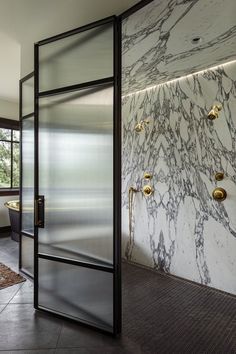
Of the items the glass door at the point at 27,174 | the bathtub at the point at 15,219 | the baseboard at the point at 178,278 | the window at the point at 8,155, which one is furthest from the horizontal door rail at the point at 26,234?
the window at the point at 8,155

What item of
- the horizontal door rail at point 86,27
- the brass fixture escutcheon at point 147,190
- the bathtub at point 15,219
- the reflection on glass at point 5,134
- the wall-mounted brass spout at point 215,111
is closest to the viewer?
the horizontal door rail at point 86,27

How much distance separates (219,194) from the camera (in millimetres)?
3244

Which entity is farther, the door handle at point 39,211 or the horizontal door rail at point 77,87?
the door handle at point 39,211

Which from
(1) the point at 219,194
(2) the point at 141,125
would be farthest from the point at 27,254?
(1) the point at 219,194

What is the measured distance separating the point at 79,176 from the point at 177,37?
5.78ft

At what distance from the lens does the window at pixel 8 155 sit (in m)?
6.64

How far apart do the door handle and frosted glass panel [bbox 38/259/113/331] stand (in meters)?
0.41

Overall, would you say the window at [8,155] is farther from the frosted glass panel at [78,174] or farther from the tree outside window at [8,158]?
the frosted glass panel at [78,174]

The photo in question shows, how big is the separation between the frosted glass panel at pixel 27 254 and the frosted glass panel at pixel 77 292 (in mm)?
932

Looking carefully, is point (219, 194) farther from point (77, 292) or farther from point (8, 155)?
point (8, 155)

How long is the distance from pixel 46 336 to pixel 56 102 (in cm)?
224

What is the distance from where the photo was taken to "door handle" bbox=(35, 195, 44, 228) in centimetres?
271

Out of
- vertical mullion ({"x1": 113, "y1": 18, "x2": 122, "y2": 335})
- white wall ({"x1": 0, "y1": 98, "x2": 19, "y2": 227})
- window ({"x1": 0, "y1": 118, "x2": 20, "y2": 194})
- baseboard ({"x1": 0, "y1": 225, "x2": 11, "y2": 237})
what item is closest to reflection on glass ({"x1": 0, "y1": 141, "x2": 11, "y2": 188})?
window ({"x1": 0, "y1": 118, "x2": 20, "y2": 194})

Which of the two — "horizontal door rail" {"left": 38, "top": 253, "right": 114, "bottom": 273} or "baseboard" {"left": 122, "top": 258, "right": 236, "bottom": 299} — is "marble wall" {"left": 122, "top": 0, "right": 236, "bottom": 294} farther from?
"horizontal door rail" {"left": 38, "top": 253, "right": 114, "bottom": 273}
